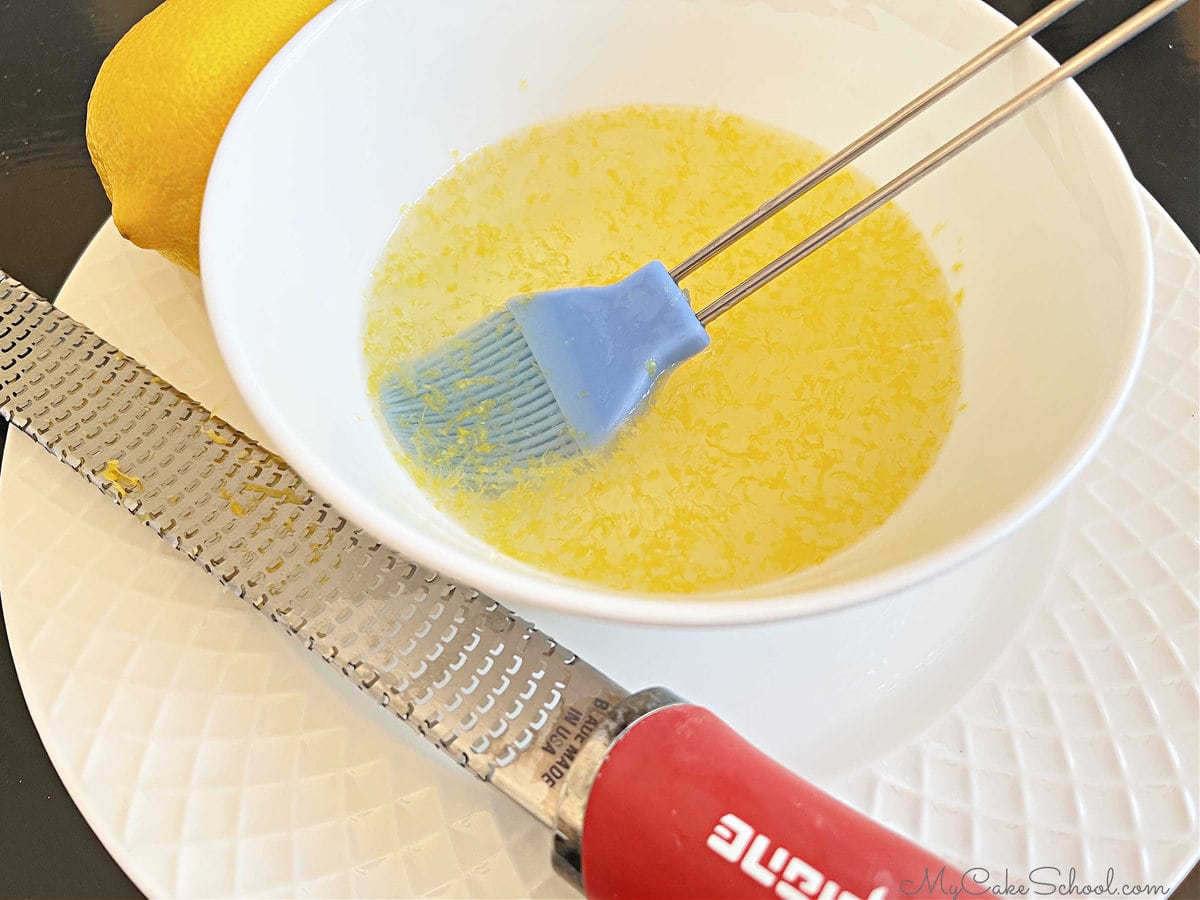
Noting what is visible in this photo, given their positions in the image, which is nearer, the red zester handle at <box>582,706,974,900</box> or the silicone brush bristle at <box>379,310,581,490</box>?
the red zester handle at <box>582,706,974,900</box>

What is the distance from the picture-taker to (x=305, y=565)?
0.60 metres

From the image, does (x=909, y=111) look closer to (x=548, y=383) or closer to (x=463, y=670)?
(x=548, y=383)

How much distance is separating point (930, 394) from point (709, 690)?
0.30 metres

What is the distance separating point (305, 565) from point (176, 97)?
1.14ft

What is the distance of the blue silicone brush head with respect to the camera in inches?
27.0

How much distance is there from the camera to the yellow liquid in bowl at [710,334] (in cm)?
66

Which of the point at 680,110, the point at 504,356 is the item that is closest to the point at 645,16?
the point at 680,110

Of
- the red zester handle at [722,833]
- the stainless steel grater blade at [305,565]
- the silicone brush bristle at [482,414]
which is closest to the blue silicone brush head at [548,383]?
the silicone brush bristle at [482,414]

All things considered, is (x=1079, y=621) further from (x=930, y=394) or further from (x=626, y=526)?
(x=626, y=526)

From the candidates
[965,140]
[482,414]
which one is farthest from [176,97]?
[965,140]

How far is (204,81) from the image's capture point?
2.15 ft

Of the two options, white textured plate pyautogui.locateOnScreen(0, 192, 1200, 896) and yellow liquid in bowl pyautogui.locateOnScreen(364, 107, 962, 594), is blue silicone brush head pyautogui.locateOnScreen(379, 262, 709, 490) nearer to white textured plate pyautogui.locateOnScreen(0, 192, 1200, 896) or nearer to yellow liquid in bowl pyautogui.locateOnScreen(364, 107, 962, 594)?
yellow liquid in bowl pyautogui.locateOnScreen(364, 107, 962, 594)

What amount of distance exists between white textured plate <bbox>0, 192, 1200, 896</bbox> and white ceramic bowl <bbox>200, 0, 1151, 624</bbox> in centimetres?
7

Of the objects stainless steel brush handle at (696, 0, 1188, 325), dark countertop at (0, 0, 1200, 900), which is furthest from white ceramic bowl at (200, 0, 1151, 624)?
dark countertop at (0, 0, 1200, 900)
